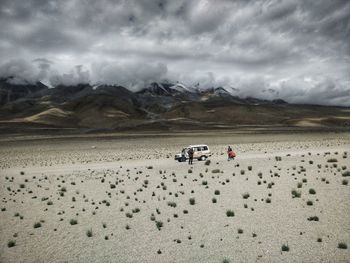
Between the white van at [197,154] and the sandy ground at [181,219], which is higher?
the white van at [197,154]

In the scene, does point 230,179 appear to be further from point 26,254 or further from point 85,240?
point 26,254

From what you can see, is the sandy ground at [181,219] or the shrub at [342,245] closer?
the shrub at [342,245]

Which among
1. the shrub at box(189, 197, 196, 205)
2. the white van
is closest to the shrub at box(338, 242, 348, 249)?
the shrub at box(189, 197, 196, 205)

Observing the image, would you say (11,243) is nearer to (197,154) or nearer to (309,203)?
(309,203)

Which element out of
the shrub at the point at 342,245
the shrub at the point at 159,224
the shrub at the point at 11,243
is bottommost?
the shrub at the point at 11,243

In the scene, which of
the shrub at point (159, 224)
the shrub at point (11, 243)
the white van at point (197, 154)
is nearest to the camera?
the shrub at point (11, 243)

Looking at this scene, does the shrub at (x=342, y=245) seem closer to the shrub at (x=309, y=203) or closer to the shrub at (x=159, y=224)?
the shrub at (x=309, y=203)

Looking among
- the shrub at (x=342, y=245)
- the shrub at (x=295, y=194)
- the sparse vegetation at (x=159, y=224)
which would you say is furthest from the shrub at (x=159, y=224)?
the shrub at (x=295, y=194)

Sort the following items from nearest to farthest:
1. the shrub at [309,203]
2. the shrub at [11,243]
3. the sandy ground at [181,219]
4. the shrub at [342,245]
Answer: the shrub at [342,245] → the sandy ground at [181,219] → the shrub at [11,243] → the shrub at [309,203]

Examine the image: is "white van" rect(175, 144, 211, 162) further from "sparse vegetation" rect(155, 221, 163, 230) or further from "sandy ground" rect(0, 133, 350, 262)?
"sparse vegetation" rect(155, 221, 163, 230)

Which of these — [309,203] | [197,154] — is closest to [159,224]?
[309,203]

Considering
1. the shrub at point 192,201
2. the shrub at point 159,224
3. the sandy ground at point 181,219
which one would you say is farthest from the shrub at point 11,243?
the shrub at point 192,201

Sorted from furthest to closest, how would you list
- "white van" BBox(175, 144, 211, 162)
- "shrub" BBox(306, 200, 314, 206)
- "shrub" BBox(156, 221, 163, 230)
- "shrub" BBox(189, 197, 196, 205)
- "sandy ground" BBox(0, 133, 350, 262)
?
"white van" BBox(175, 144, 211, 162), "shrub" BBox(189, 197, 196, 205), "shrub" BBox(306, 200, 314, 206), "shrub" BBox(156, 221, 163, 230), "sandy ground" BBox(0, 133, 350, 262)
